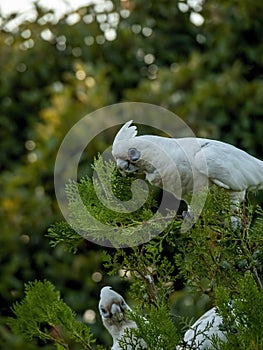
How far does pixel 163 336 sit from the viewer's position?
4.16ft

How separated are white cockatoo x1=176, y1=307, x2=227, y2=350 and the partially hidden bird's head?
27 cm

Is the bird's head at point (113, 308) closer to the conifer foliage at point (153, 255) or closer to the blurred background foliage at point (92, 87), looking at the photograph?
the conifer foliage at point (153, 255)

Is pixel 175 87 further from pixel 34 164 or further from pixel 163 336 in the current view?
pixel 163 336

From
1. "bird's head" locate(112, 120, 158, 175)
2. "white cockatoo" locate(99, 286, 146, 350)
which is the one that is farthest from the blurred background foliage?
"bird's head" locate(112, 120, 158, 175)

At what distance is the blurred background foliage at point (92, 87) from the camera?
363cm

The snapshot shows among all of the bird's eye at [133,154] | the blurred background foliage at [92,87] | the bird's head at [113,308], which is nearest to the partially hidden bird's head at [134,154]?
the bird's eye at [133,154]

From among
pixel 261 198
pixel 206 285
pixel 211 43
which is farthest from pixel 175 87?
pixel 206 285

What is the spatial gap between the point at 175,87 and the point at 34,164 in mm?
764

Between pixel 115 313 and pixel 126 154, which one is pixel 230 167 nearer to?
pixel 126 154

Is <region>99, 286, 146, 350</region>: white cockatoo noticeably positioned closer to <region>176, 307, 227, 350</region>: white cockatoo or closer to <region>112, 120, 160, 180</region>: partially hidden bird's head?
<region>176, 307, 227, 350</region>: white cockatoo

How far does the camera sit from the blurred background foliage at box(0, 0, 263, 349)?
3627 millimetres

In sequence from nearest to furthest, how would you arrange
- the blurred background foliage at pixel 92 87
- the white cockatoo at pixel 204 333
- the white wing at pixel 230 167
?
the white cockatoo at pixel 204 333 < the white wing at pixel 230 167 < the blurred background foliage at pixel 92 87

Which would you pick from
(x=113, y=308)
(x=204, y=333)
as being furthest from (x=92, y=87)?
(x=204, y=333)

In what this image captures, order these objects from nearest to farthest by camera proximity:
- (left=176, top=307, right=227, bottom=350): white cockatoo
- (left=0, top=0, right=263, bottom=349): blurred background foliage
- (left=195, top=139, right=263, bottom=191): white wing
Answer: (left=176, top=307, right=227, bottom=350): white cockatoo < (left=195, top=139, right=263, bottom=191): white wing < (left=0, top=0, right=263, bottom=349): blurred background foliage
